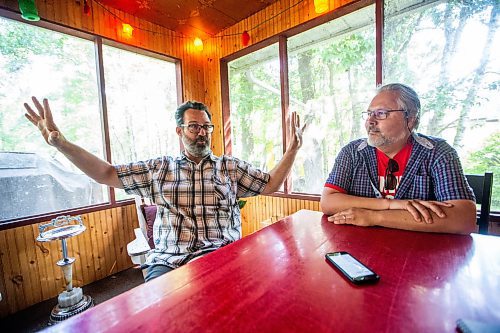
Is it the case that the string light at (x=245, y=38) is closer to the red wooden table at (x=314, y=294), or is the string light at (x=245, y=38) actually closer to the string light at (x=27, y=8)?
the string light at (x=27, y=8)

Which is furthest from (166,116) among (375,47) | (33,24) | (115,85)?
(375,47)

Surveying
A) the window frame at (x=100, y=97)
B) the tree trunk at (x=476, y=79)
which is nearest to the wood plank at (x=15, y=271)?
the window frame at (x=100, y=97)

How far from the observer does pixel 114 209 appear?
259 cm

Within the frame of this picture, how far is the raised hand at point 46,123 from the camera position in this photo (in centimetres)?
128

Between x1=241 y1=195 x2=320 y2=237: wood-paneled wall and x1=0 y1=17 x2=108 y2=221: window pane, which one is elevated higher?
x1=0 y1=17 x2=108 y2=221: window pane

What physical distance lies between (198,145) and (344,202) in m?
0.99

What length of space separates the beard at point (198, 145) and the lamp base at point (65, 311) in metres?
1.64

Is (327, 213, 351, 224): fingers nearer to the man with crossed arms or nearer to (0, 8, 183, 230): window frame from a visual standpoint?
the man with crossed arms

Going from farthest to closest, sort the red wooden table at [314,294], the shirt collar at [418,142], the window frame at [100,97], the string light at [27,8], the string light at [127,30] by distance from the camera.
A: the string light at [127,30] < the window frame at [100,97] < the string light at [27,8] < the shirt collar at [418,142] < the red wooden table at [314,294]

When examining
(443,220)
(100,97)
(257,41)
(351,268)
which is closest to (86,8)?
(100,97)

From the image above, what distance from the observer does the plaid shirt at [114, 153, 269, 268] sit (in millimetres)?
1422

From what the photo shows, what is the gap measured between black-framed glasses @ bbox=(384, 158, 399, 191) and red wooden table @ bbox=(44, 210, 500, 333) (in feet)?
1.33

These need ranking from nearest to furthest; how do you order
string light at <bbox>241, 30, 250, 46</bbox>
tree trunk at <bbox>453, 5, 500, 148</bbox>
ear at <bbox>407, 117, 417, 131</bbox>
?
1. ear at <bbox>407, 117, 417, 131</bbox>
2. tree trunk at <bbox>453, 5, 500, 148</bbox>
3. string light at <bbox>241, 30, 250, 46</bbox>

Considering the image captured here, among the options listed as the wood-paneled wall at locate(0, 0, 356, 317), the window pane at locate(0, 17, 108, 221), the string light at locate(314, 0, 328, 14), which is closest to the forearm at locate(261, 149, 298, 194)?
the wood-paneled wall at locate(0, 0, 356, 317)
